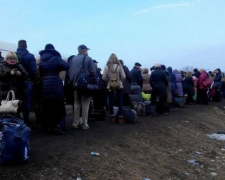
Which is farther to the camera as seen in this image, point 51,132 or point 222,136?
point 222,136

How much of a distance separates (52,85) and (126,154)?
2.41 metres

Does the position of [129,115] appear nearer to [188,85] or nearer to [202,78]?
[188,85]

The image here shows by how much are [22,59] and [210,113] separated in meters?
11.8

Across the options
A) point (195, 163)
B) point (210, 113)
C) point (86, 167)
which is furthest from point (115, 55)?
point (210, 113)

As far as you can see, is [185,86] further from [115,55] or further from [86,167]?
[86,167]

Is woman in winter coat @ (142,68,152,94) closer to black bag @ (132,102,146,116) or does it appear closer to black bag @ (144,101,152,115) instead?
black bag @ (144,101,152,115)

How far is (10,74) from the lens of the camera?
8.31m

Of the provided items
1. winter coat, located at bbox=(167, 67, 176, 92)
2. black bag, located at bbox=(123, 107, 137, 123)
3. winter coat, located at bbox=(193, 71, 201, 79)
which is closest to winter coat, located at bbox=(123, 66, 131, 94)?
black bag, located at bbox=(123, 107, 137, 123)

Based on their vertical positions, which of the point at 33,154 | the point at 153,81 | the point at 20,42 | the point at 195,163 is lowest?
the point at 195,163

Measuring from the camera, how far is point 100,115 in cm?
1204

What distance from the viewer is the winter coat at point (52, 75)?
881 centimetres

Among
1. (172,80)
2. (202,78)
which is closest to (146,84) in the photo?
(172,80)

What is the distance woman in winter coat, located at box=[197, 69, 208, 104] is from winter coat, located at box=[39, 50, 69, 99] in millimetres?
12764

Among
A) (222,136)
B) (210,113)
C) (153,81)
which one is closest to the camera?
Answer: (222,136)
